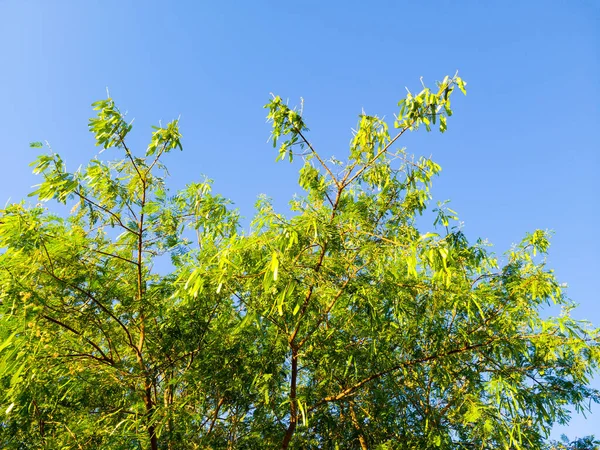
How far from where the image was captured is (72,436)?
2500mm

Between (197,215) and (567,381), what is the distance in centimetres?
297

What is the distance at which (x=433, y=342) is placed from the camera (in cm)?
292

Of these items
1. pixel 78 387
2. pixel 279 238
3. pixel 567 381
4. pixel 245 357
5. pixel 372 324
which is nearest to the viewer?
pixel 279 238

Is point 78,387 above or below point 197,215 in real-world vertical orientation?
below

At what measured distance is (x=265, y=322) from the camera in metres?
2.61

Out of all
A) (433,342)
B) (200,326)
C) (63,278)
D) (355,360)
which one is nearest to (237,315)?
(200,326)

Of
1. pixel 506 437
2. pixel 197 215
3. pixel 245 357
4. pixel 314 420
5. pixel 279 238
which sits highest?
pixel 197 215

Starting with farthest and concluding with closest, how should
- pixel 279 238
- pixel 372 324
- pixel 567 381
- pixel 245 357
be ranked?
pixel 567 381
pixel 245 357
pixel 372 324
pixel 279 238

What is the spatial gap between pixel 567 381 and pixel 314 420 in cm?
188

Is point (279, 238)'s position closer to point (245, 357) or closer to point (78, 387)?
point (245, 357)

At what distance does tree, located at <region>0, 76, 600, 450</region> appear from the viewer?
90.8 inches

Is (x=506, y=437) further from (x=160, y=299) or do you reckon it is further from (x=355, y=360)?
(x=160, y=299)

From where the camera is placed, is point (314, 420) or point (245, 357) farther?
point (314, 420)

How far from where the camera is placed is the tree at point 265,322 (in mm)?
2307
